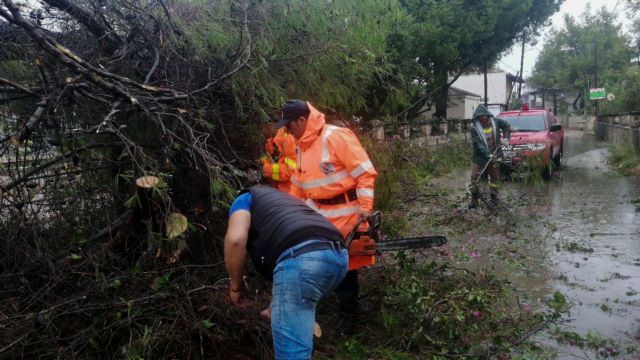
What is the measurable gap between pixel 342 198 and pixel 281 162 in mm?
885

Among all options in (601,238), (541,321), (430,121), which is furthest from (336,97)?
(430,121)

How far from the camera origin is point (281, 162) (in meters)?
4.18

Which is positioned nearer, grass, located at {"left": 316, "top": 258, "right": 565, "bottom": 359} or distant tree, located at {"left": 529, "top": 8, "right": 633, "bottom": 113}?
grass, located at {"left": 316, "top": 258, "right": 565, "bottom": 359}

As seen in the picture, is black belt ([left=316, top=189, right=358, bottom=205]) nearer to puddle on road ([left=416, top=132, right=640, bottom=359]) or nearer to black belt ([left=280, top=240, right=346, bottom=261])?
black belt ([left=280, top=240, right=346, bottom=261])

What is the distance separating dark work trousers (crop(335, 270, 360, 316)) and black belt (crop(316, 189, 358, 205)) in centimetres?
55

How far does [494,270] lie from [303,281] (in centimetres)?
357

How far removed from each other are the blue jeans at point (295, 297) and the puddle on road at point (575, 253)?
2.17 m

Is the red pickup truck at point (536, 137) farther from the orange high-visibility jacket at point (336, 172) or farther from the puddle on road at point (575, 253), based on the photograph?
the orange high-visibility jacket at point (336, 172)

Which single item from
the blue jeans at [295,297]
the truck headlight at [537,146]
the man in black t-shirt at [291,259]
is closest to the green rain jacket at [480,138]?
the truck headlight at [537,146]

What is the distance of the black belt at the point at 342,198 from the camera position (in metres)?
3.49

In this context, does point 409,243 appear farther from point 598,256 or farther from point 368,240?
point 598,256

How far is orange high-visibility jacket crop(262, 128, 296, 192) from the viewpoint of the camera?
160 inches

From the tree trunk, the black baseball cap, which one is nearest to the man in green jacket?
the black baseball cap

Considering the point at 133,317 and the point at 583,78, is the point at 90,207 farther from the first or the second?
the point at 583,78
